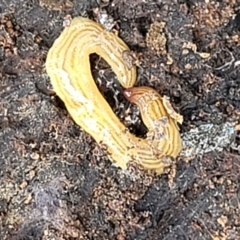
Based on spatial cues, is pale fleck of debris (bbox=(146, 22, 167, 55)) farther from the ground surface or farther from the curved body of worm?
the curved body of worm

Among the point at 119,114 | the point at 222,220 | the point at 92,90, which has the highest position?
the point at 92,90

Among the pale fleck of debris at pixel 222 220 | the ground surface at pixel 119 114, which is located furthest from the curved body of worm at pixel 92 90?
the pale fleck of debris at pixel 222 220

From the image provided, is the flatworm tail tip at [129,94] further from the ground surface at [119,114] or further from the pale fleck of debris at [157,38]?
the pale fleck of debris at [157,38]

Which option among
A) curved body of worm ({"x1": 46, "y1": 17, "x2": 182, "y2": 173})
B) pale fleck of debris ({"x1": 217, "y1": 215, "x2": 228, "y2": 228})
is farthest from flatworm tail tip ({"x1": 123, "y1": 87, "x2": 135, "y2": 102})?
pale fleck of debris ({"x1": 217, "y1": 215, "x2": 228, "y2": 228})

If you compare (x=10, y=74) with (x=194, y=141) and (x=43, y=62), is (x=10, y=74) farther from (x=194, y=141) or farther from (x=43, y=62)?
(x=194, y=141)

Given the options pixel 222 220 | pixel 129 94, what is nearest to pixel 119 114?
pixel 129 94

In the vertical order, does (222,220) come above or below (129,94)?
below

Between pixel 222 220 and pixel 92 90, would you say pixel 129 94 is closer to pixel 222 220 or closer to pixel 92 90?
pixel 92 90
